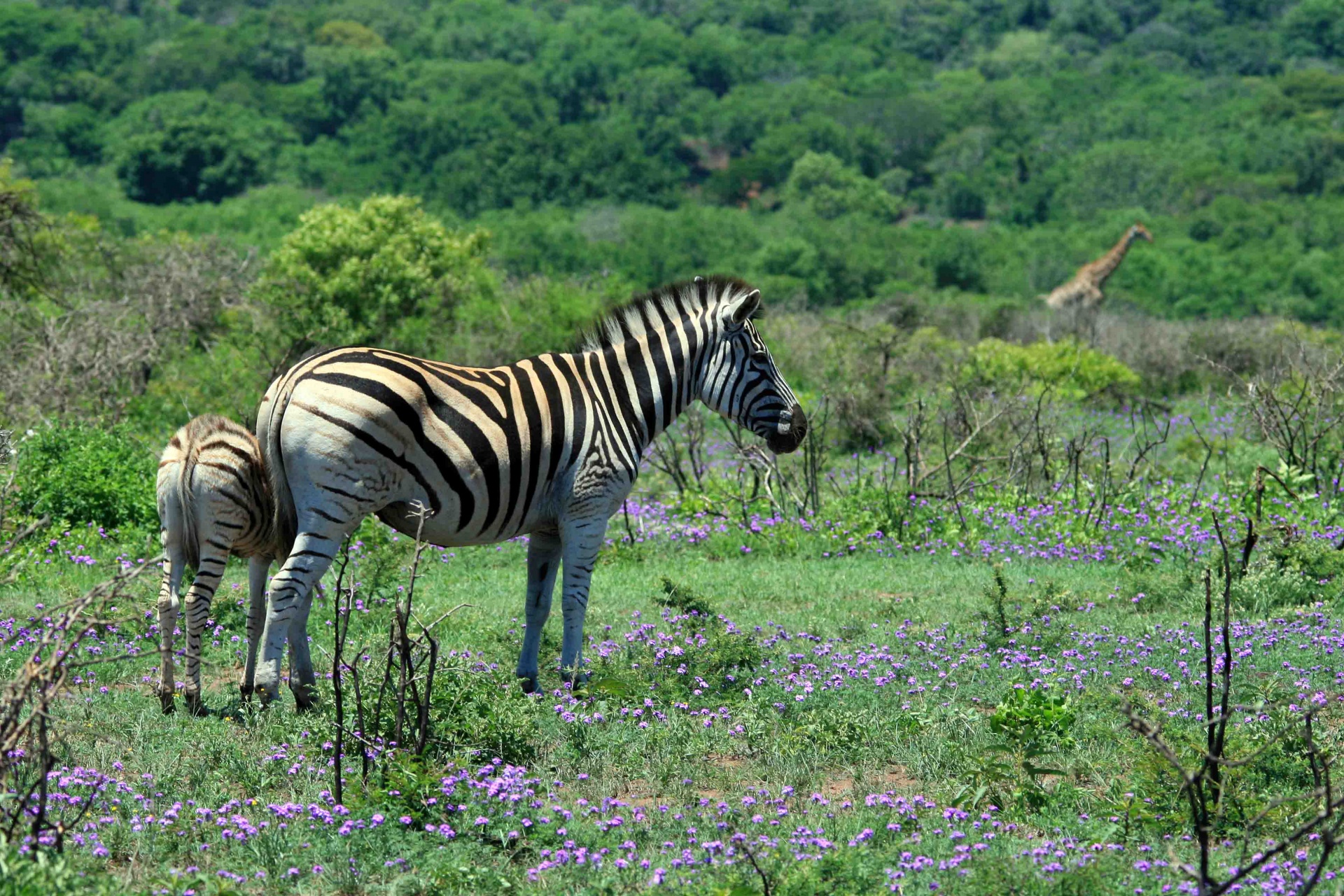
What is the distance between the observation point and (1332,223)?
57031 mm

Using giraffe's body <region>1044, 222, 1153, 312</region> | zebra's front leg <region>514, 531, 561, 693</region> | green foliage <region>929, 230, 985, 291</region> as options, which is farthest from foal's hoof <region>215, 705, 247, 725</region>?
green foliage <region>929, 230, 985, 291</region>

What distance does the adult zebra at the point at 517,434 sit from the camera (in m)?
7.13

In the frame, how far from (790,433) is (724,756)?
226 cm

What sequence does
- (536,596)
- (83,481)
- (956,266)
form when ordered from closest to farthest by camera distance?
(536,596) → (83,481) → (956,266)

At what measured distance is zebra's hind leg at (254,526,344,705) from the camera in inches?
281

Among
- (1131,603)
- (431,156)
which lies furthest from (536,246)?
(1131,603)

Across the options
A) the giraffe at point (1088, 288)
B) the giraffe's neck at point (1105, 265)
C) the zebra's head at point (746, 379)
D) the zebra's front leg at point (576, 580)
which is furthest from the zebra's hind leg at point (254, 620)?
the giraffe's neck at point (1105, 265)

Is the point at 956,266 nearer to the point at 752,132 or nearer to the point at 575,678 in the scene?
the point at 752,132

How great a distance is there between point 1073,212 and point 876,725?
6857 cm

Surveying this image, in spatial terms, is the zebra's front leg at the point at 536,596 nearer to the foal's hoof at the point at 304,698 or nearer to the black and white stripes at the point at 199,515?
the foal's hoof at the point at 304,698

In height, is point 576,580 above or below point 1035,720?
above

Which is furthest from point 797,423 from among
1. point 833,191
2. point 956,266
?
point 833,191

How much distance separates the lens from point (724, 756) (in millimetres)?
6973

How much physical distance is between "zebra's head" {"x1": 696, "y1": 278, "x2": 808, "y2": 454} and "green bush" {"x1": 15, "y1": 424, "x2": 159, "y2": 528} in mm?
5068
